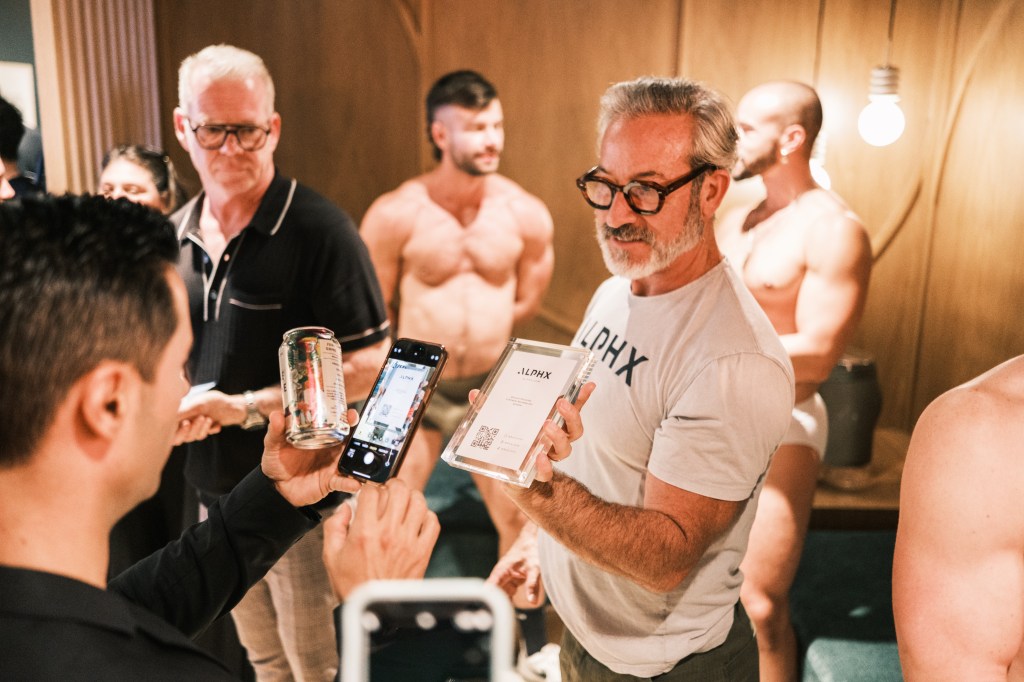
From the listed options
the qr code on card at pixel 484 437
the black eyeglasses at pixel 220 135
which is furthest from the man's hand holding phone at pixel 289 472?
the black eyeglasses at pixel 220 135

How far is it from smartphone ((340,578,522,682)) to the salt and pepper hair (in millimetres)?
2637

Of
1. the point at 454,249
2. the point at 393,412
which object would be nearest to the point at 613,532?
the point at 393,412

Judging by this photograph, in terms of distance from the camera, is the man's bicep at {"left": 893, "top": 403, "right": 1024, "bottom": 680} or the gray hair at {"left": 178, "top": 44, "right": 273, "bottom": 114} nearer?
the man's bicep at {"left": 893, "top": 403, "right": 1024, "bottom": 680}

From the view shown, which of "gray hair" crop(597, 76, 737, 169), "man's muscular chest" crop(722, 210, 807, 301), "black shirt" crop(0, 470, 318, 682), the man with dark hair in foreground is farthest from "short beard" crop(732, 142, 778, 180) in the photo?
"black shirt" crop(0, 470, 318, 682)

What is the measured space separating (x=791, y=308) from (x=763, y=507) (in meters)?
0.76

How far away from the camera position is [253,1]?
14.1 ft

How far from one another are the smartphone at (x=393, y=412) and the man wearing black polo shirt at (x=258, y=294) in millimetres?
897

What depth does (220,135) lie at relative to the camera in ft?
7.43

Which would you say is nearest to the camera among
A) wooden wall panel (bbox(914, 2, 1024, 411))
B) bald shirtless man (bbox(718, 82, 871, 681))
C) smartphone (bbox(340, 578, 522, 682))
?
smartphone (bbox(340, 578, 522, 682))

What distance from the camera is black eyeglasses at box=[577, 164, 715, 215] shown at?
1.62 meters

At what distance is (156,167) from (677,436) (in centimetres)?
232

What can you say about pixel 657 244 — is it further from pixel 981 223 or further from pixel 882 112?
pixel 981 223

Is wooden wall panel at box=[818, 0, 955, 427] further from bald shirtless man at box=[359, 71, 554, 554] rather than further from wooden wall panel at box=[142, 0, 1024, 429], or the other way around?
bald shirtless man at box=[359, 71, 554, 554]

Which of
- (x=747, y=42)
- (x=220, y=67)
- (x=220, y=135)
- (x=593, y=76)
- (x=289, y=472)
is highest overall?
(x=747, y=42)
